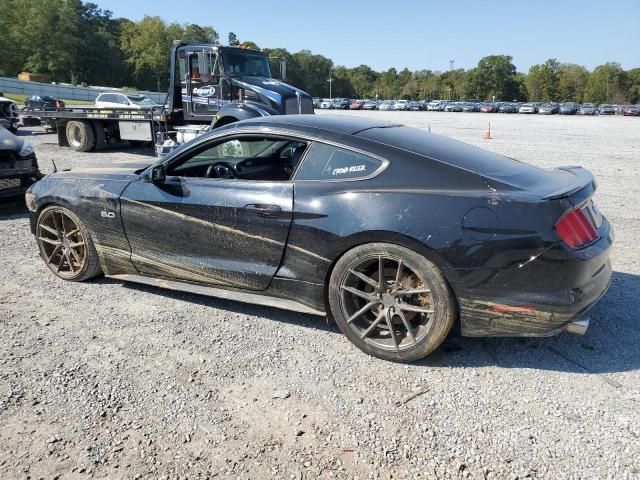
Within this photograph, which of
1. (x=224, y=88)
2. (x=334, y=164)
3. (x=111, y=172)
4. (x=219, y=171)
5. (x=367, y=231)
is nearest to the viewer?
(x=367, y=231)

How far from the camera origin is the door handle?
3453mm

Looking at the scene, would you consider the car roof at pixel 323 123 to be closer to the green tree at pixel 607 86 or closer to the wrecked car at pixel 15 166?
the wrecked car at pixel 15 166

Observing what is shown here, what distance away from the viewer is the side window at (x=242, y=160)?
3893mm

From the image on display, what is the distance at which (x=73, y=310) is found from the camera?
400cm

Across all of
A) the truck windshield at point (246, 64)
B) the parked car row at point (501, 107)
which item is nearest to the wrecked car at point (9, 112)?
the truck windshield at point (246, 64)

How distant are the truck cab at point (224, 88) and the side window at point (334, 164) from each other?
7.91m

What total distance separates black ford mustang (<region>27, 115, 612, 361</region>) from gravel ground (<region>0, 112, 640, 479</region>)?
11.0 inches

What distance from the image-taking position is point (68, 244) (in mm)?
4480

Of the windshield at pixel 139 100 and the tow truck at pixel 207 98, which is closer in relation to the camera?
the tow truck at pixel 207 98

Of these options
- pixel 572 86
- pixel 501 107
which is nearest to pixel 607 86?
pixel 572 86

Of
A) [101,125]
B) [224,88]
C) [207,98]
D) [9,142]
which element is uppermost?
[224,88]

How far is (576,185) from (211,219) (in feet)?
8.08

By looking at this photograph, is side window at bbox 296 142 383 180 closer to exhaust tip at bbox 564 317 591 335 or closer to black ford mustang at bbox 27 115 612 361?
black ford mustang at bbox 27 115 612 361

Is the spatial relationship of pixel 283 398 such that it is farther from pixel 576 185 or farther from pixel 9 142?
pixel 9 142
